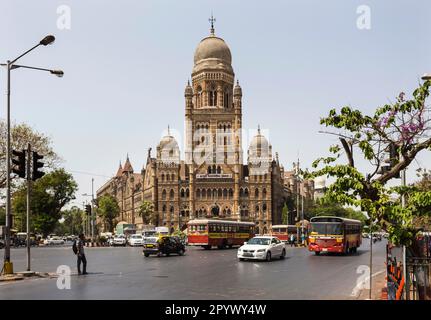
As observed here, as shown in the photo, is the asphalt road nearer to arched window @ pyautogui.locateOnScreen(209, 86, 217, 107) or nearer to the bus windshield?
the bus windshield

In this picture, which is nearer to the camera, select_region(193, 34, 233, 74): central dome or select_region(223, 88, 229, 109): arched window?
select_region(193, 34, 233, 74): central dome

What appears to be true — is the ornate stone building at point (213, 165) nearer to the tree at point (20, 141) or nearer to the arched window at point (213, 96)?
the arched window at point (213, 96)

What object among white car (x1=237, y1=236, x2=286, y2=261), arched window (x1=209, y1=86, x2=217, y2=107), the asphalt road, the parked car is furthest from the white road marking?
arched window (x1=209, y1=86, x2=217, y2=107)

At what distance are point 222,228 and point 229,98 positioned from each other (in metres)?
72.3

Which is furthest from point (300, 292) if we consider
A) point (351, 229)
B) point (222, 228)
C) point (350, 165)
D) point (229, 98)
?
point (229, 98)

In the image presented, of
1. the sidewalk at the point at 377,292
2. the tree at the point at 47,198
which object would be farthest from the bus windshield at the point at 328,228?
the tree at the point at 47,198

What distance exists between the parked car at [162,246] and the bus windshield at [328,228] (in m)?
9.41

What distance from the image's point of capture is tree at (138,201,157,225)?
10688 centimetres

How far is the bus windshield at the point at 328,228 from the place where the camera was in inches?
1463

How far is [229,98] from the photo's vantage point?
11956cm

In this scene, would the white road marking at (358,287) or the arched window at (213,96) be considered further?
the arched window at (213,96)

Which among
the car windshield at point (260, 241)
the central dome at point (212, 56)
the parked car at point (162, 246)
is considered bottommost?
the parked car at point (162, 246)

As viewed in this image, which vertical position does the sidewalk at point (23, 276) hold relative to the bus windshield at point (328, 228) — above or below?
below

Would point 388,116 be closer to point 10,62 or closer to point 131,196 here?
point 10,62
